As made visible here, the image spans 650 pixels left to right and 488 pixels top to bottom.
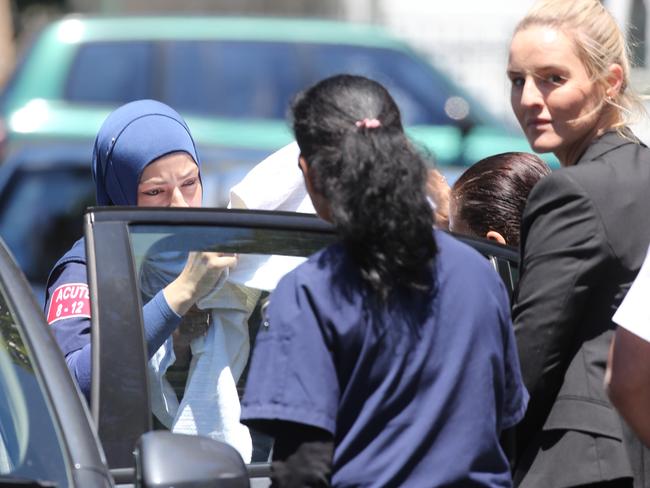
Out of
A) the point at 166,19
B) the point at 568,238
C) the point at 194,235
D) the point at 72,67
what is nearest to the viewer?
the point at 568,238

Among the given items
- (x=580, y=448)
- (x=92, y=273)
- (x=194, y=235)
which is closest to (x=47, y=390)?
(x=92, y=273)

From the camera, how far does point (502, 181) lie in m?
3.38

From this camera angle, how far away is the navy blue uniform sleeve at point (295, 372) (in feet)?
7.10

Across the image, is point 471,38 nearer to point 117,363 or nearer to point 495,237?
point 495,237

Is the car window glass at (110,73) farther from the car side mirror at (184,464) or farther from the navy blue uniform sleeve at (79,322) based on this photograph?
the car side mirror at (184,464)

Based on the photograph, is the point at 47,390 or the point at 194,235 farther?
the point at 194,235

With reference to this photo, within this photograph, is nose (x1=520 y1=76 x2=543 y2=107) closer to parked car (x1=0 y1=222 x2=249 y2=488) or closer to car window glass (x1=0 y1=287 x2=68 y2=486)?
parked car (x1=0 y1=222 x2=249 y2=488)

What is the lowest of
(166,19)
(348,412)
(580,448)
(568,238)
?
(580,448)

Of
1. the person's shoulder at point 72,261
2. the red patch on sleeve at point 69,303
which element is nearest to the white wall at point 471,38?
the person's shoulder at point 72,261

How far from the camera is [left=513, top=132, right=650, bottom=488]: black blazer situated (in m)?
2.54

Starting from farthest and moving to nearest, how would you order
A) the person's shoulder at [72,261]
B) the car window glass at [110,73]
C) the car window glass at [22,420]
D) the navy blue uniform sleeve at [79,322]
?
the car window glass at [110,73]
the person's shoulder at [72,261]
the navy blue uniform sleeve at [79,322]
the car window glass at [22,420]

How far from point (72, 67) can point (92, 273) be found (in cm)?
630

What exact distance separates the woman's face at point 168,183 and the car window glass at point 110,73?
5.30m

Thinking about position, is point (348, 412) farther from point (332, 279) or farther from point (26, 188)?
A: point (26, 188)
